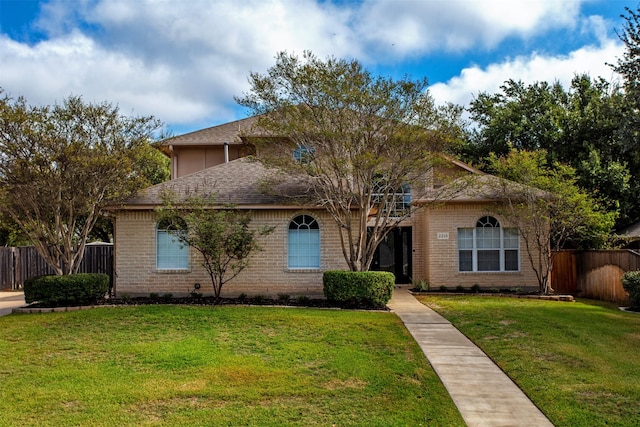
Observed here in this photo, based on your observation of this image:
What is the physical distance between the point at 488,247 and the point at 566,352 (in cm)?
969

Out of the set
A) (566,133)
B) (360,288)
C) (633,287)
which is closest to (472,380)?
(360,288)

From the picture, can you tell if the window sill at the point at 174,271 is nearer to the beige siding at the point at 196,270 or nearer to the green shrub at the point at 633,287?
the beige siding at the point at 196,270

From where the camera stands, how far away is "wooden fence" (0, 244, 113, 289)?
2080 cm

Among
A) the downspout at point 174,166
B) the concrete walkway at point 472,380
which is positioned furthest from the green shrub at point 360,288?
the downspout at point 174,166

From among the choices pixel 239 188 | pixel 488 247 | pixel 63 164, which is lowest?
pixel 488 247

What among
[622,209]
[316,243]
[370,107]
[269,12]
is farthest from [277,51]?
[622,209]

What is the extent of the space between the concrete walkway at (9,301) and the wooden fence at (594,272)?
1853 cm

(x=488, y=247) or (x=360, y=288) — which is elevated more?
(x=488, y=247)

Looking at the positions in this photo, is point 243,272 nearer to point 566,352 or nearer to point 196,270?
point 196,270

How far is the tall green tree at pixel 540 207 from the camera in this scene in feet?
54.5

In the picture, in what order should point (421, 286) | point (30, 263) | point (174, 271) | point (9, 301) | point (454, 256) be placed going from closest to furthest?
point (174, 271)
point (9, 301)
point (421, 286)
point (454, 256)
point (30, 263)

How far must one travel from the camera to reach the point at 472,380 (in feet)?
24.7

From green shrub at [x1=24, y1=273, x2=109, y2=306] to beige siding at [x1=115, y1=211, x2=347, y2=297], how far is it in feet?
6.54

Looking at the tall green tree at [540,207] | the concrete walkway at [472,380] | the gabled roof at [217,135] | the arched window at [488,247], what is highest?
the gabled roof at [217,135]
